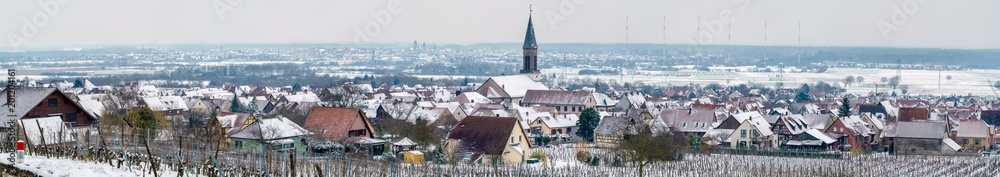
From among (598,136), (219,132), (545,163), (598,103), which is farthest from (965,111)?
(219,132)

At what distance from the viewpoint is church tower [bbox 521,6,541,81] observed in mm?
70812

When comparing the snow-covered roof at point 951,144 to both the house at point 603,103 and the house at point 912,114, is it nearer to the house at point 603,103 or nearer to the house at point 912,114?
the house at point 912,114

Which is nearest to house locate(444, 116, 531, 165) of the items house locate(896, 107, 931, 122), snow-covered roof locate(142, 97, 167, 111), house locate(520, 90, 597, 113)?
house locate(896, 107, 931, 122)

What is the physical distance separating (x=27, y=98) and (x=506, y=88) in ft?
118

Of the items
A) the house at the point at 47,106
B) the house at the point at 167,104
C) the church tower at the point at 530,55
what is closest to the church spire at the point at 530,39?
the church tower at the point at 530,55

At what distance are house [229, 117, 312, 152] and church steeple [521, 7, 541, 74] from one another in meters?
40.6

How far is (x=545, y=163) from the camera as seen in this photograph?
2961 centimetres

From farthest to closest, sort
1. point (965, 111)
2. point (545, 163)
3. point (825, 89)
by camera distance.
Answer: point (825, 89), point (965, 111), point (545, 163)

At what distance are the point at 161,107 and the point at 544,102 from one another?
18122 mm

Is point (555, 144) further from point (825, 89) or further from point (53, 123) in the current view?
point (825, 89)

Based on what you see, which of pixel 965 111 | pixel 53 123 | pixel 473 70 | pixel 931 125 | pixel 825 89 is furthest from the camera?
pixel 473 70

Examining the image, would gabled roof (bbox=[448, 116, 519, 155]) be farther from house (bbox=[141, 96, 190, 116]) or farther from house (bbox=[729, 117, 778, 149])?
house (bbox=[141, 96, 190, 116])

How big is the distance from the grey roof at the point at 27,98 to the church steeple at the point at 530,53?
42.2 metres

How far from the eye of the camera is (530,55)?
71.7 metres
